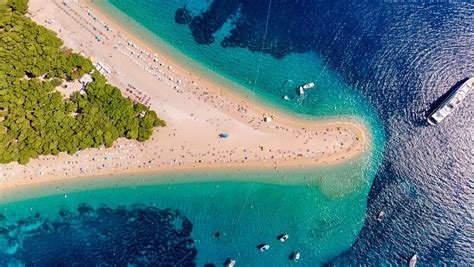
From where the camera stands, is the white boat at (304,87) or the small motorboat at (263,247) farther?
the white boat at (304,87)

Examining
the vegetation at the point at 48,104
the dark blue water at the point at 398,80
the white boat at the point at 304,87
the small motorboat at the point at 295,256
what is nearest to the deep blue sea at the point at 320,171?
the dark blue water at the point at 398,80

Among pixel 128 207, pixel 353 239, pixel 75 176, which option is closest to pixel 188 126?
pixel 128 207

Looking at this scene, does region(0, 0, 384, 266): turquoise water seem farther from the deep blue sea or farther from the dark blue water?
the dark blue water

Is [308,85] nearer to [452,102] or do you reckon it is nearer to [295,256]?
[452,102]

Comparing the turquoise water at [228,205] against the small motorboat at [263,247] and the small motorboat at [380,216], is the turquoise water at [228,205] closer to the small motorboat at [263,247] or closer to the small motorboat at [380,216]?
the small motorboat at [263,247]

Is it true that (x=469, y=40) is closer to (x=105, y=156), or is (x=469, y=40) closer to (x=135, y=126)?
(x=135, y=126)

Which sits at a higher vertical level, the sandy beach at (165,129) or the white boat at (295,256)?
the sandy beach at (165,129)

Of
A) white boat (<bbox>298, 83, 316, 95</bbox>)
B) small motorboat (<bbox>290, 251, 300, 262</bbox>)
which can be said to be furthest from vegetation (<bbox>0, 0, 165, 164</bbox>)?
small motorboat (<bbox>290, 251, 300, 262</bbox>)
